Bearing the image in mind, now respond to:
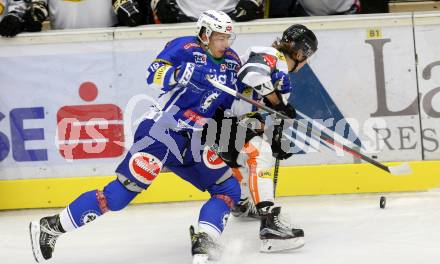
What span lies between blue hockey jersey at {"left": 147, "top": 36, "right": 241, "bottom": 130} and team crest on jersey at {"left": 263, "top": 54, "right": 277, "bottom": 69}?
149 mm

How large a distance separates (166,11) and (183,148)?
170 centimetres

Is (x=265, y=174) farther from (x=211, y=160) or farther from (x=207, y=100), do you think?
(x=207, y=100)

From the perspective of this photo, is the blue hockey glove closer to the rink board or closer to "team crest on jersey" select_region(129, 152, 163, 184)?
"team crest on jersey" select_region(129, 152, 163, 184)

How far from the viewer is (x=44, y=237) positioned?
4.21 meters

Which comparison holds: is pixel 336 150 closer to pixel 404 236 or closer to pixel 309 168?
pixel 309 168

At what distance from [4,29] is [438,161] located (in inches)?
114

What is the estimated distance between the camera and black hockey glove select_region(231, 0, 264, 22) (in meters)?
5.69

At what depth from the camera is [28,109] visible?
5.80 metres

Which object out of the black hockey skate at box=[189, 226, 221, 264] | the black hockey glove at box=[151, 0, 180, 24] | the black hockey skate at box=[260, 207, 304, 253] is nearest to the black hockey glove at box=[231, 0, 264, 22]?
the black hockey glove at box=[151, 0, 180, 24]

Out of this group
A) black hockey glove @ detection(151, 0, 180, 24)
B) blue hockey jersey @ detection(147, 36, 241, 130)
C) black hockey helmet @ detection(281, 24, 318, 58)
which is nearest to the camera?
blue hockey jersey @ detection(147, 36, 241, 130)

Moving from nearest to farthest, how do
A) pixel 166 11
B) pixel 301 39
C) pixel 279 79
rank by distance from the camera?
1. pixel 279 79
2. pixel 301 39
3. pixel 166 11

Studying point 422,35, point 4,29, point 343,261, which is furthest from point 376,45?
point 4,29

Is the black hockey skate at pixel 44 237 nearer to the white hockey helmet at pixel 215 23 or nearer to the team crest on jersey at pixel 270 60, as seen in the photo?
the white hockey helmet at pixel 215 23

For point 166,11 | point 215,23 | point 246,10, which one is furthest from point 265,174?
point 166,11
